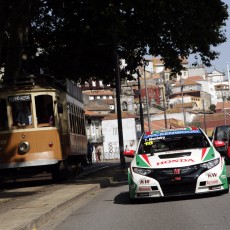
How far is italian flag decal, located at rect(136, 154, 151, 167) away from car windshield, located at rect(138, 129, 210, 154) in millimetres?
466

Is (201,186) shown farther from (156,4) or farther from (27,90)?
(156,4)

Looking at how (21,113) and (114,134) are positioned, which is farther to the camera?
(114,134)

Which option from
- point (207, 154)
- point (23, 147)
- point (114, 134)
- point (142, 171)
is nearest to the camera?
point (142, 171)

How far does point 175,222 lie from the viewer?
1045 centimetres

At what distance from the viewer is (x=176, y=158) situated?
1380cm

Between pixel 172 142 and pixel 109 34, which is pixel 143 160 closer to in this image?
pixel 172 142

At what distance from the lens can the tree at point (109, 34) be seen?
2508cm

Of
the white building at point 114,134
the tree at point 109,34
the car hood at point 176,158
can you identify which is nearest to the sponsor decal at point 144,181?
the car hood at point 176,158

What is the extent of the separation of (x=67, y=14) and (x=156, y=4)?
19.1 ft

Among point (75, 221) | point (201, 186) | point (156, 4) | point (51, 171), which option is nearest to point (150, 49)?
point (156, 4)

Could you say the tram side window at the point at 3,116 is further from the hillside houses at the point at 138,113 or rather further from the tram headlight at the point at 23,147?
the hillside houses at the point at 138,113

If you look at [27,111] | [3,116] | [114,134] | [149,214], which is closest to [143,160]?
[149,214]

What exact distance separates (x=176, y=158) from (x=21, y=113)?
995 cm

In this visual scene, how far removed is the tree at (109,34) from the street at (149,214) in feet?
34.6
